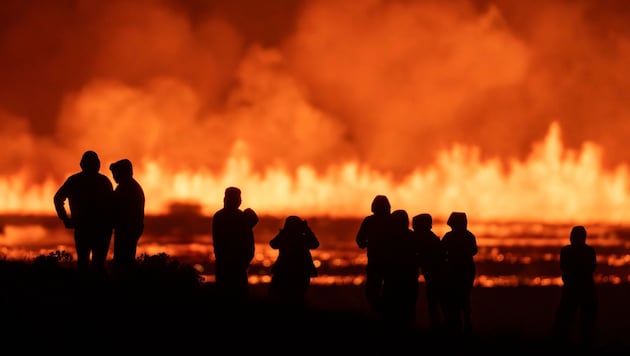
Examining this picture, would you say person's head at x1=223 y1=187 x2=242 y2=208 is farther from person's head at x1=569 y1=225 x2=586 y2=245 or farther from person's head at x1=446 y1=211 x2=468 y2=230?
person's head at x1=569 y1=225 x2=586 y2=245

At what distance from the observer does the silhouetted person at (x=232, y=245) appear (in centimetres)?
2436

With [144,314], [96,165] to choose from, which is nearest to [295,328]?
[144,314]

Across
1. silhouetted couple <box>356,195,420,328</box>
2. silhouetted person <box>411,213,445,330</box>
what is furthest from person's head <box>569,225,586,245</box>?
silhouetted couple <box>356,195,420,328</box>

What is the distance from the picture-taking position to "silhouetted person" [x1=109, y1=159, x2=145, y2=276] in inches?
979

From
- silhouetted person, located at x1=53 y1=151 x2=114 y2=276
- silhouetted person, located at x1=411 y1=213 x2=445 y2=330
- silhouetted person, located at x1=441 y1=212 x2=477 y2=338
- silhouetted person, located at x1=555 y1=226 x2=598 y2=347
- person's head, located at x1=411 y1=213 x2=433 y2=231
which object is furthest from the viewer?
silhouetted person, located at x1=53 y1=151 x2=114 y2=276

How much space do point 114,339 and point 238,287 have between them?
5388 millimetres

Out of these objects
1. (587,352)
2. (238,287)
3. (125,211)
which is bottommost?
(587,352)

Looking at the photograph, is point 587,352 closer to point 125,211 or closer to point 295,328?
point 295,328

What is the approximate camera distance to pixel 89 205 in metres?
24.5

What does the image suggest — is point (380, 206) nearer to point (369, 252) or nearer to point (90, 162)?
point (369, 252)

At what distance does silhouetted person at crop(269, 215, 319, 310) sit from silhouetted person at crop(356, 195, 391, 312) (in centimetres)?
124

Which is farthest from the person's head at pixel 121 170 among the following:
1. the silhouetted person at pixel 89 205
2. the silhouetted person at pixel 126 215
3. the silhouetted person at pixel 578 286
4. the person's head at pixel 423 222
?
the silhouetted person at pixel 578 286

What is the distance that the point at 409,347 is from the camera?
22000 millimetres

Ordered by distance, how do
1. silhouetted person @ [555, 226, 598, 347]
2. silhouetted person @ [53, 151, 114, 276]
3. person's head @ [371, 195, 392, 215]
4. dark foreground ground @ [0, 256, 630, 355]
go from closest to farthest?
dark foreground ground @ [0, 256, 630, 355] → person's head @ [371, 195, 392, 215] → silhouetted person @ [555, 226, 598, 347] → silhouetted person @ [53, 151, 114, 276]
